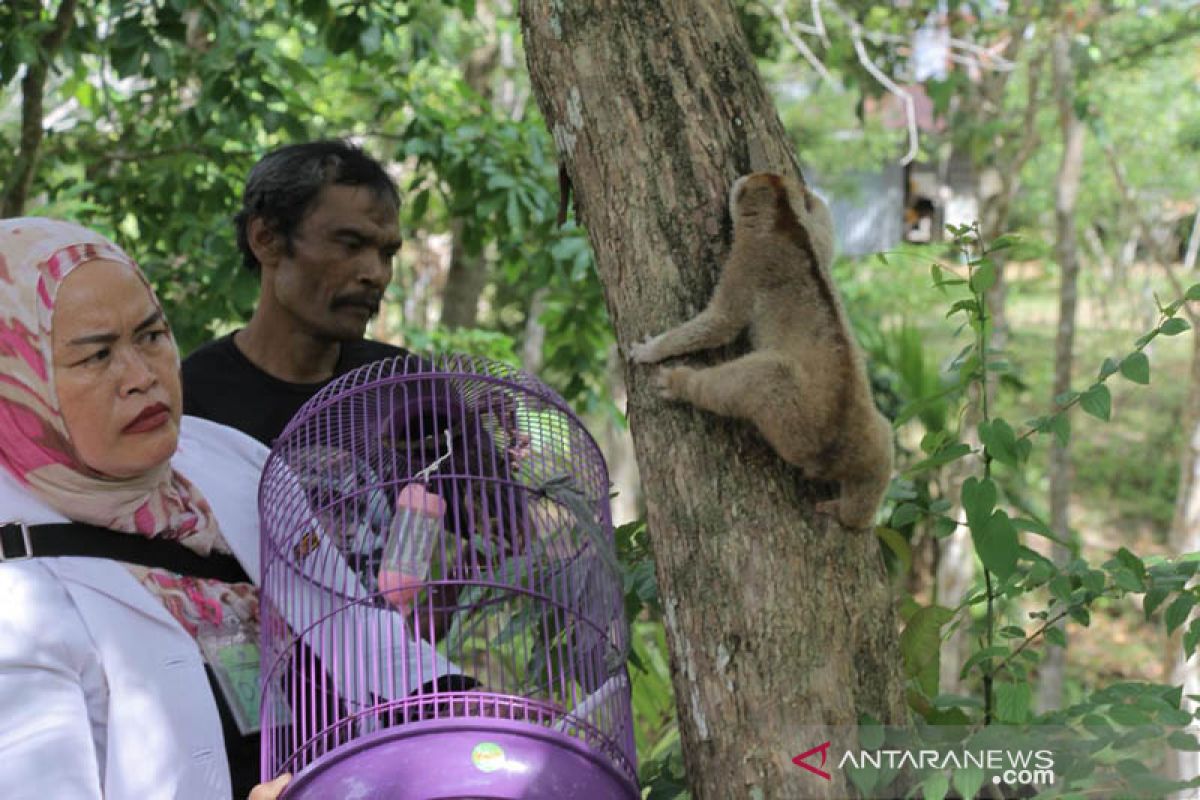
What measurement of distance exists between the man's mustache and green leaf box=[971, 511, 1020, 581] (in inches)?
63.7

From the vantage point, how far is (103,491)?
1.96 m

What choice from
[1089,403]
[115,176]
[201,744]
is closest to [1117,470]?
[115,176]

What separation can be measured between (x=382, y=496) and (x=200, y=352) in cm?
110

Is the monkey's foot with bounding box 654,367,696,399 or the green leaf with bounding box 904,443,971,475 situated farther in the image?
the green leaf with bounding box 904,443,971,475

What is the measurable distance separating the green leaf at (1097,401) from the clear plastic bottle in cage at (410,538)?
115 cm

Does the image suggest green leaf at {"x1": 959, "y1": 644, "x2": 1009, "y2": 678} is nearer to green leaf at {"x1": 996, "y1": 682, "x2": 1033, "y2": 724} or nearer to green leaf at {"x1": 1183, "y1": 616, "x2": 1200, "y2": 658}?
green leaf at {"x1": 996, "y1": 682, "x2": 1033, "y2": 724}

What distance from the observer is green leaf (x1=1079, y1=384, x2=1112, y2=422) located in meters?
2.18

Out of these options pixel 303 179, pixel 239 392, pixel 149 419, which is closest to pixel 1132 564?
pixel 149 419

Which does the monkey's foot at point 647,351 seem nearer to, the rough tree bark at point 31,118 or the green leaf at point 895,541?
the green leaf at point 895,541

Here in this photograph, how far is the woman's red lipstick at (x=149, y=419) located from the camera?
1.95 meters

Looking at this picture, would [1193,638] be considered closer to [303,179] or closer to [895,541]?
[895,541]

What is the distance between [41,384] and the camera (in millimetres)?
1900

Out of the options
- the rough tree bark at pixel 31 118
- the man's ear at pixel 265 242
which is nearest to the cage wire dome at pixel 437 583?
the man's ear at pixel 265 242

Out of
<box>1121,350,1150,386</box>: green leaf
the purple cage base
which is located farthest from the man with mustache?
<box>1121,350,1150,386</box>: green leaf
